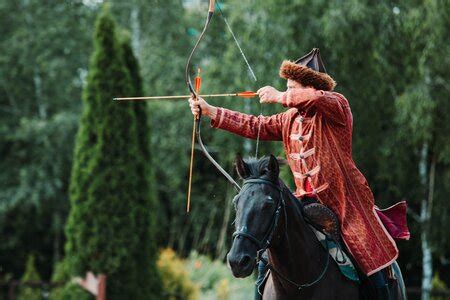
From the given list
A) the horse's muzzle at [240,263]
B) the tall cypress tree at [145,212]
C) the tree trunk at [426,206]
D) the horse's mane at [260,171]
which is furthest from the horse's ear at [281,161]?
the tree trunk at [426,206]

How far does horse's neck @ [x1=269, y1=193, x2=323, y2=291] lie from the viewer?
4.77m

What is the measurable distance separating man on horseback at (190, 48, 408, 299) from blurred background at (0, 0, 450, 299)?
0.59m

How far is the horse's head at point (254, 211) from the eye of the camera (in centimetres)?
428

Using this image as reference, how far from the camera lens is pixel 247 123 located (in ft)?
18.0

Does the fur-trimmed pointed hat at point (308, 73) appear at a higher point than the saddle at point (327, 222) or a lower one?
higher

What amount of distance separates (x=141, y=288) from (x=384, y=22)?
630cm

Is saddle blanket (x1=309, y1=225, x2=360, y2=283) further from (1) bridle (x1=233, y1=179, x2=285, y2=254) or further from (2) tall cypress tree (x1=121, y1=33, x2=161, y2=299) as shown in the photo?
(2) tall cypress tree (x1=121, y1=33, x2=161, y2=299)

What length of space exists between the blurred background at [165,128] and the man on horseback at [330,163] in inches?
23.4

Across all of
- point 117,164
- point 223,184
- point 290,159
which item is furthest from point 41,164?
point 290,159

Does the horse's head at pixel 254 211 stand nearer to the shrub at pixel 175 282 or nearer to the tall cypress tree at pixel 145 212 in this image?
the tall cypress tree at pixel 145 212

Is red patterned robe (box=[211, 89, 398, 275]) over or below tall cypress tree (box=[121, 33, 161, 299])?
over

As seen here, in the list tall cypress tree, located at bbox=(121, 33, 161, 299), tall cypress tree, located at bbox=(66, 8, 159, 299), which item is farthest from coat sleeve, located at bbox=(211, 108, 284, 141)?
tall cypress tree, located at bbox=(121, 33, 161, 299)

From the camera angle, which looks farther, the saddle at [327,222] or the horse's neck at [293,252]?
the saddle at [327,222]

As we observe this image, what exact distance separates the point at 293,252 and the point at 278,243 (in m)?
0.13
